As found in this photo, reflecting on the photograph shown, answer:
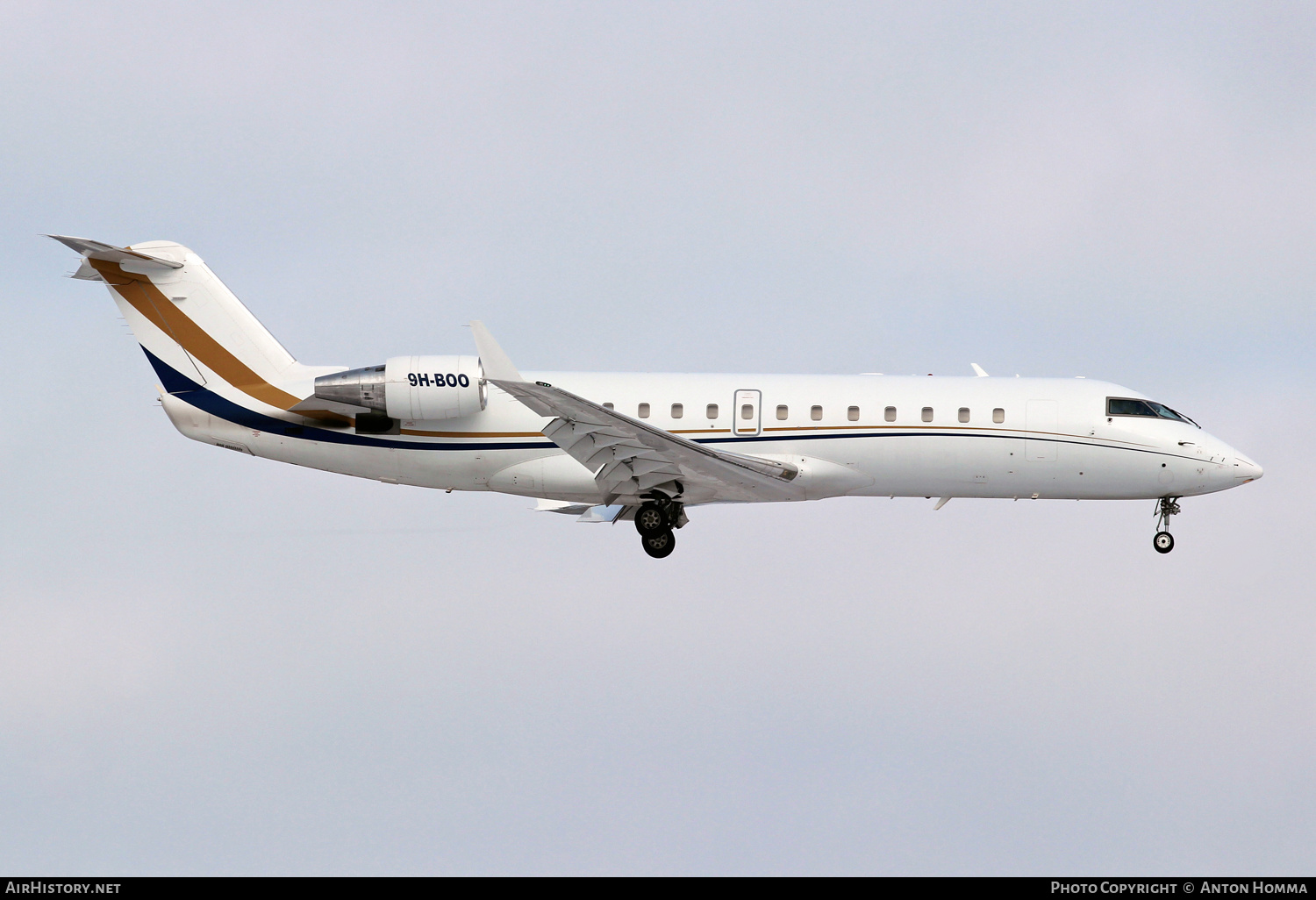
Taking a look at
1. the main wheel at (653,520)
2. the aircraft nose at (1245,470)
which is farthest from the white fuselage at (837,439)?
the main wheel at (653,520)

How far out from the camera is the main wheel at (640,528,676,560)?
75.8ft

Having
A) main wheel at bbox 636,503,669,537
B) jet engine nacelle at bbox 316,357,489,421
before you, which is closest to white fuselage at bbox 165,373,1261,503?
jet engine nacelle at bbox 316,357,489,421

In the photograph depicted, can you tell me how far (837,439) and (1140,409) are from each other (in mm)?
6065

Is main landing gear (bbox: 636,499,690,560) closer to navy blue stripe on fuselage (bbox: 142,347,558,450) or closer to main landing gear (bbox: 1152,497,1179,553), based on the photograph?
navy blue stripe on fuselage (bbox: 142,347,558,450)

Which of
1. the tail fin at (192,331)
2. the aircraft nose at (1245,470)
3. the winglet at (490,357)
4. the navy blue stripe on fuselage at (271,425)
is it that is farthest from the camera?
the aircraft nose at (1245,470)

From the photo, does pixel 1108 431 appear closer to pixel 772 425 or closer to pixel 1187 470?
pixel 1187 470

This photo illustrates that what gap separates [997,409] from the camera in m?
23.8

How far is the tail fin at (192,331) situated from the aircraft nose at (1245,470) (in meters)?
17.2

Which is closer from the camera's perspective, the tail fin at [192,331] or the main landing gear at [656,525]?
the main landing gear at [656,525]

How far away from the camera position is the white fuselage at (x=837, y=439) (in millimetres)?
23047

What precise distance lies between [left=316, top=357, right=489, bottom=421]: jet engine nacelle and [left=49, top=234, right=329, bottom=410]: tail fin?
127 cm

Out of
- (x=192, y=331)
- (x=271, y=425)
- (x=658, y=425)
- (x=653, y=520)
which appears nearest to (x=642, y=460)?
(x=658, y=425)

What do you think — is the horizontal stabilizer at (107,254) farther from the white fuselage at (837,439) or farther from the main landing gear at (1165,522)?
the main landing gear at (1165,522)

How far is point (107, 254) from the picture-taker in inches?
920
